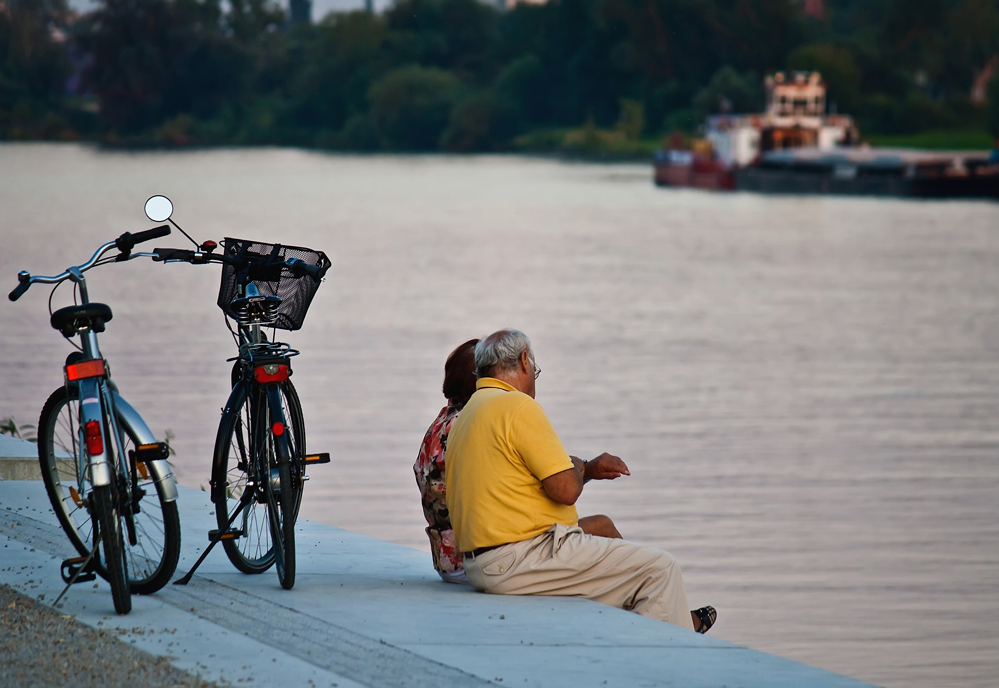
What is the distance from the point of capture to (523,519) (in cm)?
500

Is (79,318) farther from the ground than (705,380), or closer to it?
farther from the ground

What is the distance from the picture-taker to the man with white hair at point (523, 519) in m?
4.91

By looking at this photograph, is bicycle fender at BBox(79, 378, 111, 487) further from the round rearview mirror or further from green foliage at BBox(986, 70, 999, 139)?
green foliage at BBox(986, 70, 999, 139)

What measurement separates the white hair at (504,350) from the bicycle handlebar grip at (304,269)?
2.16 feet

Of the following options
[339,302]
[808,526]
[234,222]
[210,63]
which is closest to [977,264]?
[339,302]

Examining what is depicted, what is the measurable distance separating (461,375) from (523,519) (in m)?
0.68

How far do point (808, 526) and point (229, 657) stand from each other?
6785mm

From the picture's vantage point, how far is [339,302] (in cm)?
2719

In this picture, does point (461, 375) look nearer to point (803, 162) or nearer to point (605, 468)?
point (605, 468)

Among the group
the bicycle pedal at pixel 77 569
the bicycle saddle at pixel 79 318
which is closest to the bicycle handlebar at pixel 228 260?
the bicycle saddle at pixel 79 318

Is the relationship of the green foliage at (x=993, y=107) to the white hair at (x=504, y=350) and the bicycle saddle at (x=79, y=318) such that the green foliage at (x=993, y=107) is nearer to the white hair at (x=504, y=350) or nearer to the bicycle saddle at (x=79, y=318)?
the white hair at (x=504, y=350)

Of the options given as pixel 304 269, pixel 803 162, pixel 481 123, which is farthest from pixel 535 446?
pixel 481 123

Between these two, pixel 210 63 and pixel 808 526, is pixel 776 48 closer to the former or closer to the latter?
pixel 210 63

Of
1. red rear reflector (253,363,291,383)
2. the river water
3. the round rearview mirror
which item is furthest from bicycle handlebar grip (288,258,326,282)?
the river water
